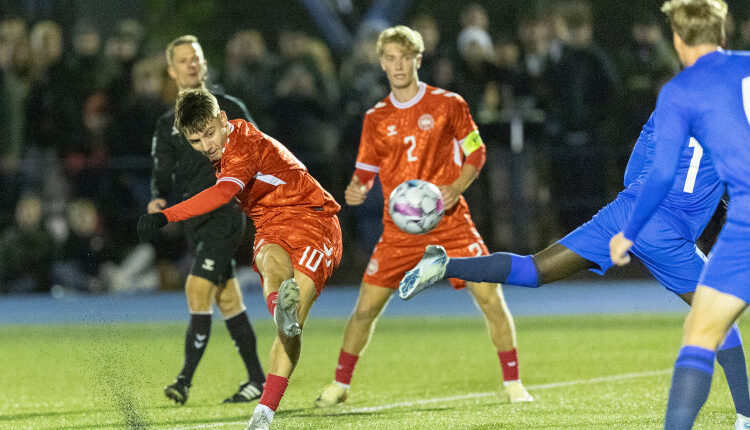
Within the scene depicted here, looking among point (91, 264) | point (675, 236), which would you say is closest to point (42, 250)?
point (91, 264)

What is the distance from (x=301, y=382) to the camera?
8656 mm

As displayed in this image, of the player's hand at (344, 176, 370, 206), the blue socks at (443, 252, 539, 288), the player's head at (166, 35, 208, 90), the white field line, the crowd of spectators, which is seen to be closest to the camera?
the blue socks at (443, 252, 539, 288)

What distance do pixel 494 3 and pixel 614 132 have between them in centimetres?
445

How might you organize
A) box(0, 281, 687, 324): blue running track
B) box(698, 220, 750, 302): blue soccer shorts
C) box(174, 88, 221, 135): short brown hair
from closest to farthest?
box(698, 220, 750, 302): blue soccer shorts < box(174, 88, 221, 135): short brown hair < box(0, 281, 687, 324): blue running track

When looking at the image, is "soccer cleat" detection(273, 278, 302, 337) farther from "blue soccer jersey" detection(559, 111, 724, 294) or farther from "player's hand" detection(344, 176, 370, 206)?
"player's hand" detection(344, 176, 370, 206)

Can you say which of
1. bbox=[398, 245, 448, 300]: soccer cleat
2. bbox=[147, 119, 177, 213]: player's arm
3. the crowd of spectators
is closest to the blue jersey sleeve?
bbox=[398, 245, 448, 300]: soccer cleat

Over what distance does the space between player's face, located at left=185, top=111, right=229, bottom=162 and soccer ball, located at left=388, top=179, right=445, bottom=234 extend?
A: 3.89 feet

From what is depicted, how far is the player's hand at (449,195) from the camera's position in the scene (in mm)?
7188

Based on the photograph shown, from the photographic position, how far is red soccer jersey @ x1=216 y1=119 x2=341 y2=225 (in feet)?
20.6

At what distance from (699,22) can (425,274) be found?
1.80 m

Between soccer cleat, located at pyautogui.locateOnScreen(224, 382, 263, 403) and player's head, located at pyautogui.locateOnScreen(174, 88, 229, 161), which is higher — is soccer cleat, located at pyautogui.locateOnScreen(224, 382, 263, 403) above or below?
below

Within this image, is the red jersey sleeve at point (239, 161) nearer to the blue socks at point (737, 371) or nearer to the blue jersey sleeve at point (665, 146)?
the blue jersey sleeve at point (665, 146)

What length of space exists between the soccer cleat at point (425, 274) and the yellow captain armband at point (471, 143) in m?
1.86

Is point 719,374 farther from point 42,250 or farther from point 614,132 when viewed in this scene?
point 42,250
